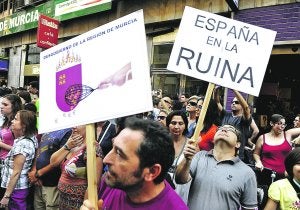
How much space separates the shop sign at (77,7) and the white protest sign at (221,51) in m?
10.4

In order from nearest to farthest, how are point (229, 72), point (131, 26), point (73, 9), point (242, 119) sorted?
point (131, 26) < point (229, 72) < point (242, 119) < point (73, 9)

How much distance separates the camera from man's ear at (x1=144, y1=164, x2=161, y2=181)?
1897 mm

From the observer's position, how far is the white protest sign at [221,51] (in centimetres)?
291

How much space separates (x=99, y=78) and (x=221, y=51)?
1.23 m

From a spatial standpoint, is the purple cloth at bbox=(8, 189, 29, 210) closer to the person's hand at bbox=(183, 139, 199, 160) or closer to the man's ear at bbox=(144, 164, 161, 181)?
the person's hand at bbox=(183, 139, 199, 160)

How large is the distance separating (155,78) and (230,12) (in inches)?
123

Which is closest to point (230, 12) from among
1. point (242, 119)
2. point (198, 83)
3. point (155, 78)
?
point (198, 83)

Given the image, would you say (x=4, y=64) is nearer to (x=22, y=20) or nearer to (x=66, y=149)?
(x=22, y=20)

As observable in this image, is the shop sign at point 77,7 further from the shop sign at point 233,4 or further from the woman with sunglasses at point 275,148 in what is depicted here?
the woman with sunglasses at point 275,148

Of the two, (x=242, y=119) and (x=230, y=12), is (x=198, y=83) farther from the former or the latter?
(x=242, y=119)

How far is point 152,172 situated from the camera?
6.29 feet

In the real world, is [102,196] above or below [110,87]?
below

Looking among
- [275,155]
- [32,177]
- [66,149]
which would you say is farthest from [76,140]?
[275,155]

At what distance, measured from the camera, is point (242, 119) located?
4676 mm
